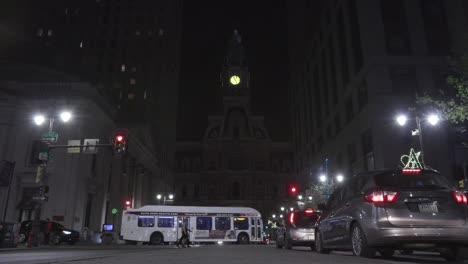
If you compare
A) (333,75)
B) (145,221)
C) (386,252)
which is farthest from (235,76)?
(386,252)

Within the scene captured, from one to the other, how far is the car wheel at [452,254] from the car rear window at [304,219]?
22.9ft

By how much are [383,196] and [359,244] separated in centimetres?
134

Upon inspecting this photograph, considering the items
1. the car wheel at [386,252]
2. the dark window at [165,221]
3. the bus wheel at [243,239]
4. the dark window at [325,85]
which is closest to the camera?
the car wheel at [386,252]

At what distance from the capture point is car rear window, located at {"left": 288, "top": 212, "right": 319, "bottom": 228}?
50.2 ft

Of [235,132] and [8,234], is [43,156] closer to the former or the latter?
[8,234]

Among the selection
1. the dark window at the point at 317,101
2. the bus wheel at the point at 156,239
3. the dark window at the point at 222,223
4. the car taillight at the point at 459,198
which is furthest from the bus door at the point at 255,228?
the dark window at the point at 317,101

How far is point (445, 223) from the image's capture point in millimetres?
7430

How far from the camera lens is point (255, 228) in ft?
116

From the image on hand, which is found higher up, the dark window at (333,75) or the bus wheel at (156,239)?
the dark window at (333,75)

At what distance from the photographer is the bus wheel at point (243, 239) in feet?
113

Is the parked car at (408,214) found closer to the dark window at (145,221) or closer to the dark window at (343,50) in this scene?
the dark window at (145,221)

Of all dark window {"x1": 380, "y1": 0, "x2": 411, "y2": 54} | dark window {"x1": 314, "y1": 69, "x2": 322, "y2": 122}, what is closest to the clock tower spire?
dark window {"x1": 314, "y1": 69, "x2": 322, "y2": 122}

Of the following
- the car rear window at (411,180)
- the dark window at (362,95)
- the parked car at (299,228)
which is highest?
the dark window at (362,95)

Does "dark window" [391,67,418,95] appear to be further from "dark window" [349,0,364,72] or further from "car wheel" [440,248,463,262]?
"car wheel" [440,248,463,262]
